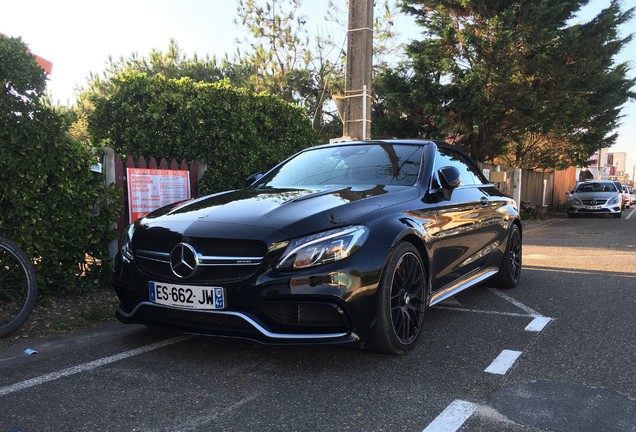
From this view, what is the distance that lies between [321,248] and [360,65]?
605 centimetres

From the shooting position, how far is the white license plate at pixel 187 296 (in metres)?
2.94

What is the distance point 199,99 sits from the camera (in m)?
6.57

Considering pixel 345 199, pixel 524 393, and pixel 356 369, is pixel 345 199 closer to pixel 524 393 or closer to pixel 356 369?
pixel 356 369

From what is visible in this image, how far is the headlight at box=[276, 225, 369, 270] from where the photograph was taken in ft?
9.53

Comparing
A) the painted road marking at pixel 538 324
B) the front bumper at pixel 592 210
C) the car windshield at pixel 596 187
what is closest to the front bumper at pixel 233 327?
the painted road marking at pixel 538 324

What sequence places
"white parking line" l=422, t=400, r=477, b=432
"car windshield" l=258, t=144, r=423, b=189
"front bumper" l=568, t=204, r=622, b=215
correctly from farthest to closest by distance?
"front bumper" l=568, t=204, r=622, b=215
"car windshield" l=258, t=144, r=423, b=189
"white parking line" l=422, t=400, r=477, b=432

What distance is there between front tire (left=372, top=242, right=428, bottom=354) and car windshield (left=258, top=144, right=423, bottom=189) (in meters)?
0.78

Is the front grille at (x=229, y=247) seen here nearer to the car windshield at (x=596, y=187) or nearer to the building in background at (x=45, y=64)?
the building in background at (x=45, y=64)

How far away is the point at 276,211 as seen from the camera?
10.6 feet

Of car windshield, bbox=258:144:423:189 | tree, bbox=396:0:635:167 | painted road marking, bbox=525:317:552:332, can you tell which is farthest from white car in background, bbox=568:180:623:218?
car windshield, bbox=258:144:423:189

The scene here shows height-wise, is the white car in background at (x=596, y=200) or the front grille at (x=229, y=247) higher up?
the front grille at (x=229, y=247)

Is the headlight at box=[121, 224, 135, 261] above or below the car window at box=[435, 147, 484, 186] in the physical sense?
below

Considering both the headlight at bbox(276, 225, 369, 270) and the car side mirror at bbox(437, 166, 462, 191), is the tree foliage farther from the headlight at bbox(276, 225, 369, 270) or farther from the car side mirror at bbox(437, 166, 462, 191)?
the car side mirror at bbox(437, 166, 462, 191)

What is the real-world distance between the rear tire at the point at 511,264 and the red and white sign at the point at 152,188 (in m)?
3.83
